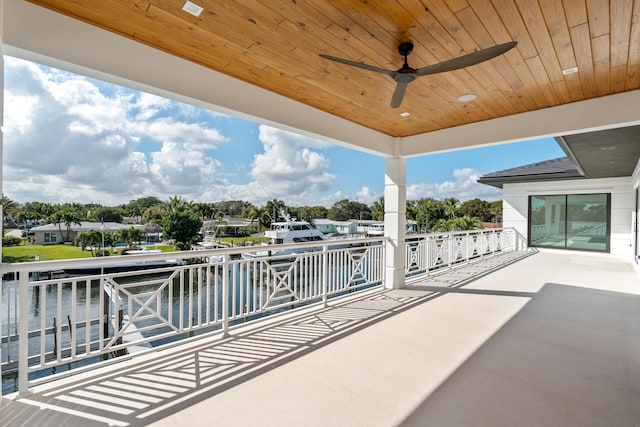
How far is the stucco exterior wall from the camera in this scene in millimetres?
8641

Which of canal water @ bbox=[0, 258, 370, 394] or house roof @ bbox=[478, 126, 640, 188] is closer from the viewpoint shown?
canal water @ bbox=[0, 258, 370, 394]

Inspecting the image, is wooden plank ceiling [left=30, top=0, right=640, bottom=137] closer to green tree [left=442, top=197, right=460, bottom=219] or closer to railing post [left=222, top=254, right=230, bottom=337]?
railing post [left=222, top=254, right=230, bottom=337]

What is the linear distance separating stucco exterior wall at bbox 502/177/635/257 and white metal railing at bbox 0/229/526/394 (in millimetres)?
4641

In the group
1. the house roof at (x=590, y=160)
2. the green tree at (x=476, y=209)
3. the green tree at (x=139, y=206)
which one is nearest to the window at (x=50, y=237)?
the green tree at (x=139, y=206)

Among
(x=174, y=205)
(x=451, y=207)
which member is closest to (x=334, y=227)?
(x=174, y=205)

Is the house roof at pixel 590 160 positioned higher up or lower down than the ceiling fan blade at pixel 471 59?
higher up

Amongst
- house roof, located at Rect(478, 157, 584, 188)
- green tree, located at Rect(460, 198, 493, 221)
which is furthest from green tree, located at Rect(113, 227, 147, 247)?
green tree, located at Rect(460, 198, 493, 221)

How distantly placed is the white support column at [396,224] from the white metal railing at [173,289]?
0.51 feet

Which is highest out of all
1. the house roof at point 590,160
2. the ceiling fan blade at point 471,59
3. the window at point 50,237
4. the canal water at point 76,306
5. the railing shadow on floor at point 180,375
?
the house roof at point 590,160

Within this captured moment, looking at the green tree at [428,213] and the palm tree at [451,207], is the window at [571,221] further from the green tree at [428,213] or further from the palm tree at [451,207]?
the palm tree at [451,207]

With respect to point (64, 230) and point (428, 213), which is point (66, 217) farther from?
point (428, 213)

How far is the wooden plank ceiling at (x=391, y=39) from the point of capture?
76.7 inches

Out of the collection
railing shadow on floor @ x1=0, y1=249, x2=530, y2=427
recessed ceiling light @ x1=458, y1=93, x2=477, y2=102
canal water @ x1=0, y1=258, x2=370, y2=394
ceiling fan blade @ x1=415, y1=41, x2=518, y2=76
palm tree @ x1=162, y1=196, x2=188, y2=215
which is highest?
recessed ceiling light @ x1=458, y1=93, x2=477, y2=102

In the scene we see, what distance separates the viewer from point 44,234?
6.63 m
